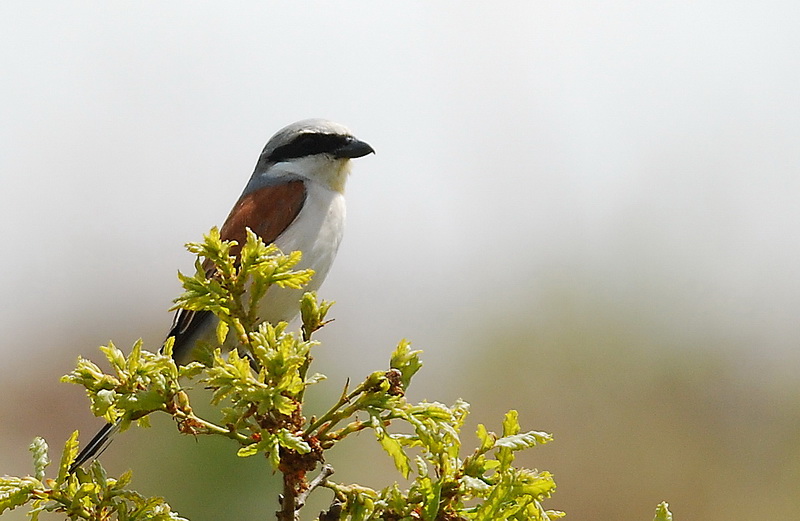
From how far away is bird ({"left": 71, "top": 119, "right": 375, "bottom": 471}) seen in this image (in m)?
2.61

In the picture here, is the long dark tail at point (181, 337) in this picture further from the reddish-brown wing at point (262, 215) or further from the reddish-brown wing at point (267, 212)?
the reddish-brown wing at point (267, 212)

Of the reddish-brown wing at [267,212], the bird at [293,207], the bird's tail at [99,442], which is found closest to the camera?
the bird's tail at [99,442]

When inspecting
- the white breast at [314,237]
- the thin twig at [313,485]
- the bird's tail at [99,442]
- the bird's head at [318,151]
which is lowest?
the bird's tail at [99,442]

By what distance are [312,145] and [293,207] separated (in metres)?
0.37

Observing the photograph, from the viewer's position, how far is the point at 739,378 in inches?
496

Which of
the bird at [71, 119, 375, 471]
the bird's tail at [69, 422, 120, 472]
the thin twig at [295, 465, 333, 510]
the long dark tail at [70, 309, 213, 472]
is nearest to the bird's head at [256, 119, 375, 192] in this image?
the bird at [71, 119, 375, 471]

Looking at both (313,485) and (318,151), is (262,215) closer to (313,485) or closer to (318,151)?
(318,151)

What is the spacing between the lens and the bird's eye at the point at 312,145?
3.24 m

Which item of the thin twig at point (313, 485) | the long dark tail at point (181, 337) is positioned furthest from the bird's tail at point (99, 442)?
the thin twig at point (313, 485)

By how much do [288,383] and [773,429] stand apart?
12.5 m

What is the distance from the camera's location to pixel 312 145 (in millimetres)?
3264

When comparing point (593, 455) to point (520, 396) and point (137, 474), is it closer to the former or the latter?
point (520, 396)

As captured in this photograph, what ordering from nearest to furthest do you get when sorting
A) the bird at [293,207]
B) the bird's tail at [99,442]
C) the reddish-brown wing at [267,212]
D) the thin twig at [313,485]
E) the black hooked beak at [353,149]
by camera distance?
1. the thin twig at [313,485]
2. the bird's tail at [99,442]
3. the bird at [293,207]
4. the reddish-brown wing at [267,212]
5. the black hooked beak at [353,149]

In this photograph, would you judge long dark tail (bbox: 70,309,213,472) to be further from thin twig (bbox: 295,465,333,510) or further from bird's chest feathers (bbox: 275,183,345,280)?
thin twig (bbox: 295,465,333,510)
